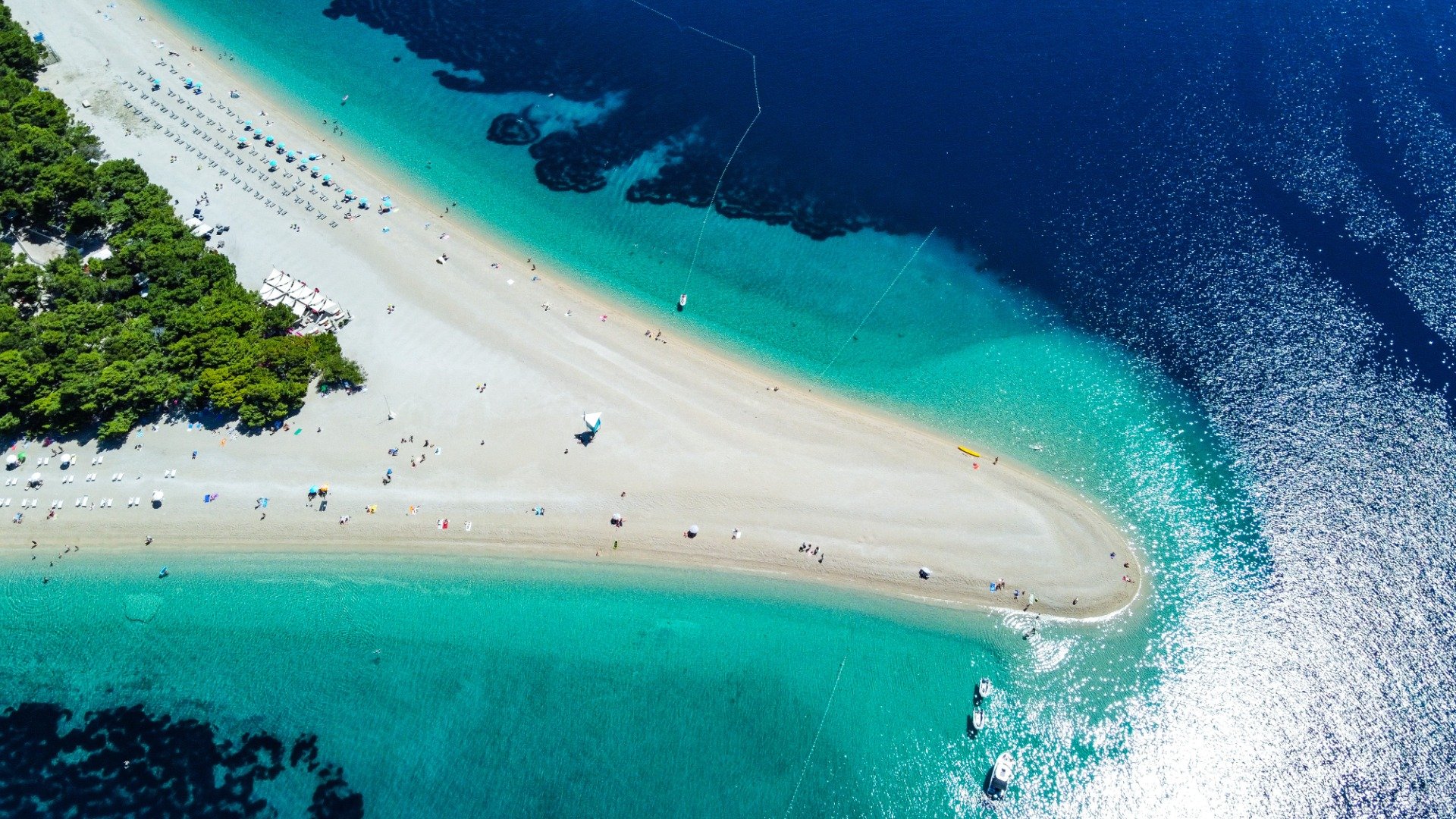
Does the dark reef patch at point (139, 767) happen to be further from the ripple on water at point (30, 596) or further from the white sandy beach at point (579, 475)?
the white sandy beach at point (579, 475)

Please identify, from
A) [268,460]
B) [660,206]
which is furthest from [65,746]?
[660,206]

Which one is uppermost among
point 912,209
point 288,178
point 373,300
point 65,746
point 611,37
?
point 611,37

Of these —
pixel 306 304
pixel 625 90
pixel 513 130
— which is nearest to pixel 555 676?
pixel 306 304

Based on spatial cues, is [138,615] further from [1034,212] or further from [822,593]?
[1034,212]

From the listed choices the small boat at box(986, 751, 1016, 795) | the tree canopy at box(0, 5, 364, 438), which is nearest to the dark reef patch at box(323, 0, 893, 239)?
the tree canopy at box(0, 5, 364, 438)

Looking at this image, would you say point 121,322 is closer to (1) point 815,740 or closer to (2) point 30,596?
(2) point 30,596

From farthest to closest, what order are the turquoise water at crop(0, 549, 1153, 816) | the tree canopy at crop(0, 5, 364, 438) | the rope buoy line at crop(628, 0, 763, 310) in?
the rope buoy line at crop(628, 0, 763, 310), the tree canopy at crop(0, 5, 364, 438), the turquoise water at crop(0, 549, 1153, 816)

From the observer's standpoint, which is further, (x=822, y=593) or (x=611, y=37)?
(x=611, y=37)

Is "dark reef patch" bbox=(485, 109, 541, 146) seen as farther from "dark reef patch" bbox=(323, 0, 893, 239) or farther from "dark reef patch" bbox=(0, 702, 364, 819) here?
"dark reef patch" bbox=(0, 702, 364, 819)
